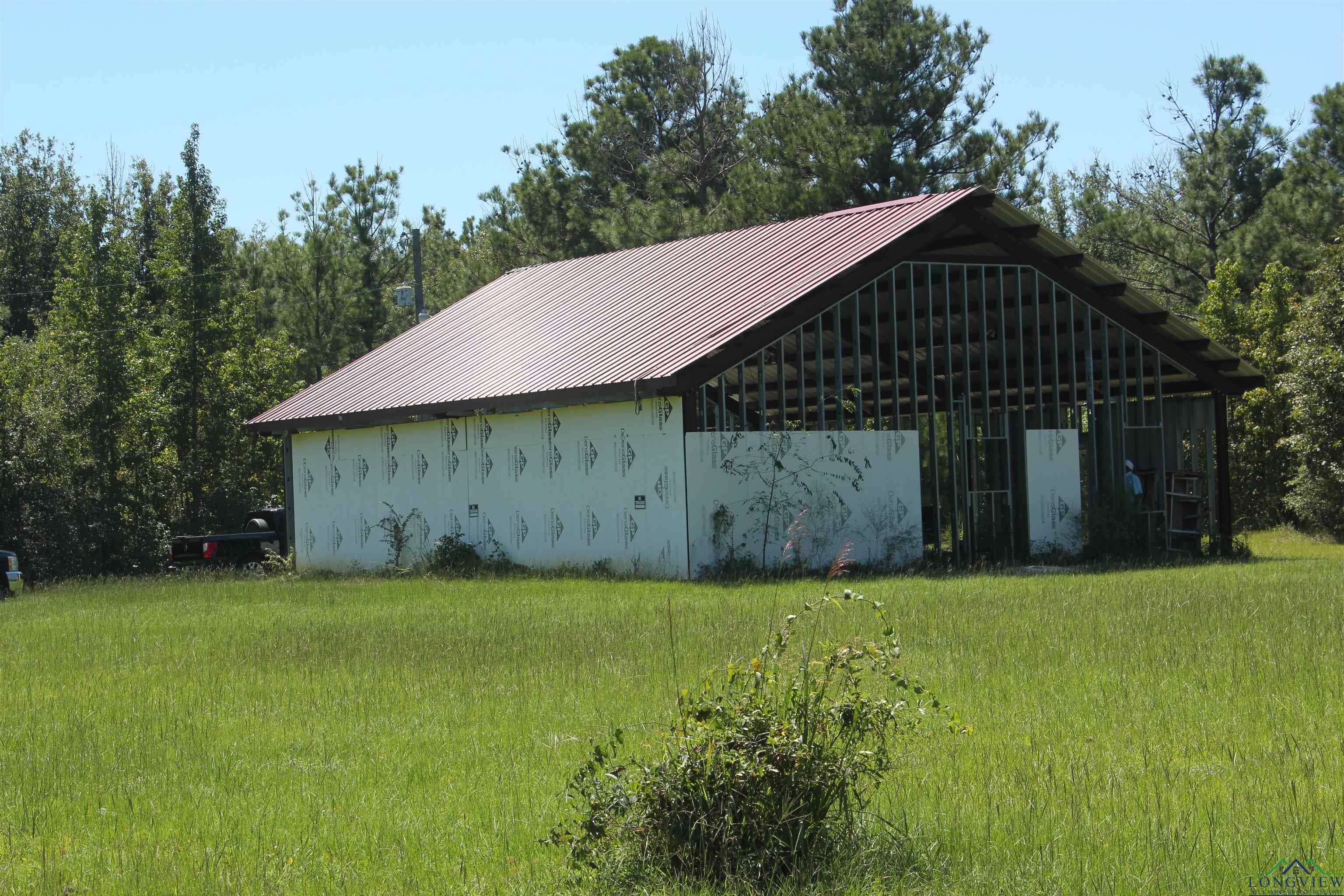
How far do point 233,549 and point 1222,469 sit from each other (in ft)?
64.0

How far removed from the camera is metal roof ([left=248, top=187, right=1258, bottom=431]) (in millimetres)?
20906

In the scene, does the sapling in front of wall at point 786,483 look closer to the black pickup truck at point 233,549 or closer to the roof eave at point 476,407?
the roof eave at point 476,407

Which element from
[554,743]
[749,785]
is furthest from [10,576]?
[749,785]

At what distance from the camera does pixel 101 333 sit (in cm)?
3033

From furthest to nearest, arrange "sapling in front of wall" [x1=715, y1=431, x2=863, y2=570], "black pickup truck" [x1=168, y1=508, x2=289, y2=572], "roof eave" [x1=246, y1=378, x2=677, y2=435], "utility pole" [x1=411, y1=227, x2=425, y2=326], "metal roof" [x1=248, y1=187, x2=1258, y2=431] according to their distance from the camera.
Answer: "utility pole" [x1=411, y1=227, x2=425, y2=326], "black pickup truck" [x1=168, y1=508, x2=289, y2=572], "metal roof" [x1=248, y1=187, x2=1258, y2=431], "sapling in front of wall" [x1=715, y1=431, x2=863, y2=570], "roof eave" [x1=246, y1=378, x2=677, y2=435]

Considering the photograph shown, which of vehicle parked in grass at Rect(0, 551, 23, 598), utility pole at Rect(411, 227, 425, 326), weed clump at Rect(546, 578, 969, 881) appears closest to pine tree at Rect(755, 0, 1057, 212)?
utility pole at Rect(411, 227, 425, 326)

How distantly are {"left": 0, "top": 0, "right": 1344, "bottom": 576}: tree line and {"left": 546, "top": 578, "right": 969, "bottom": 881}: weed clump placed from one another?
78.5 ft

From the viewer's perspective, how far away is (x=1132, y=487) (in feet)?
79.6

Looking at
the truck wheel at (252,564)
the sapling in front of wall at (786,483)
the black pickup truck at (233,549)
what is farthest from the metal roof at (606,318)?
the truck wheel at (252,564)

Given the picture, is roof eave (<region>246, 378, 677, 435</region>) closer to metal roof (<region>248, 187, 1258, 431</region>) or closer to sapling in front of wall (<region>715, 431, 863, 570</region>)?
metal roof (<region>248, 187, 1258, 431</region>)

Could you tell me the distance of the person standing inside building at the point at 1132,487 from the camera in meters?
24.0

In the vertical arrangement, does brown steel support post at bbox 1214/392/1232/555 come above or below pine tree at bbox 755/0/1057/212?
below

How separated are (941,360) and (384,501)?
35.3 feet

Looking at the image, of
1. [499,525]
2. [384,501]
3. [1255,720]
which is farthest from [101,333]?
[1255,720]
